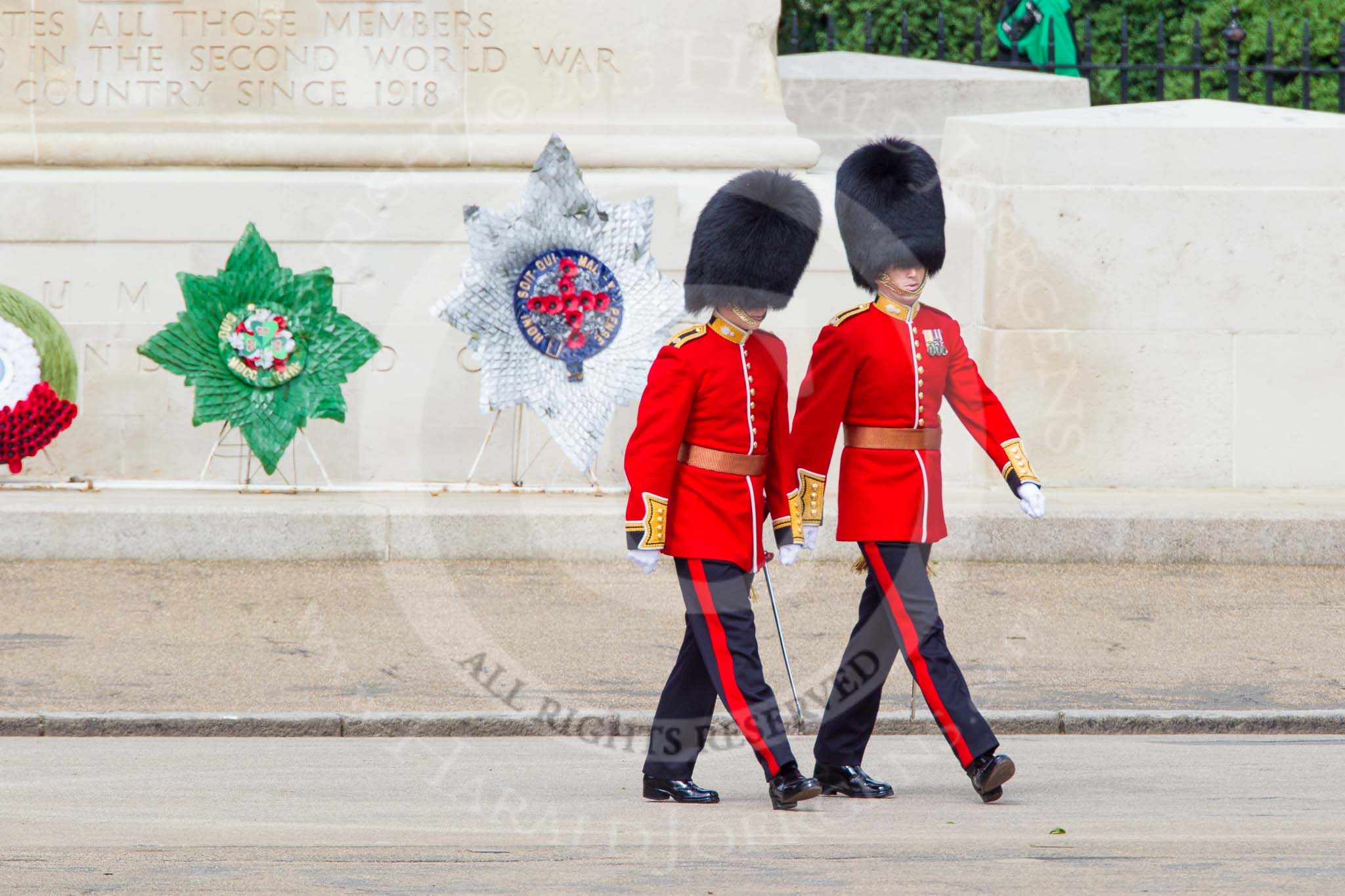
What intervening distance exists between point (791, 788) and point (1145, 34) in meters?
18.5

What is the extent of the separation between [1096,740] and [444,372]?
528 centimetres

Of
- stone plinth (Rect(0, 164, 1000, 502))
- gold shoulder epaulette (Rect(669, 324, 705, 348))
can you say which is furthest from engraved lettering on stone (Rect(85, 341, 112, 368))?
gold shoulder epaulette (Rect(669, 324, 705, 348))

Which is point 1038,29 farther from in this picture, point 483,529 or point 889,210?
point 889,210

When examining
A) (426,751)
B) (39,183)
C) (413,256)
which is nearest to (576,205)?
(413,256)

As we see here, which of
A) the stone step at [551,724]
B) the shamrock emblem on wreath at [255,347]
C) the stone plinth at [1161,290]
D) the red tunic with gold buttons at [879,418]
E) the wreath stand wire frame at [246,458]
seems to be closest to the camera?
the red tunic with gold buttons at [879,418]

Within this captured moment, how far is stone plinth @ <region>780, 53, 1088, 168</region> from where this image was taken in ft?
44.2

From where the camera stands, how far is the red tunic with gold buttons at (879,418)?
17.1 ft

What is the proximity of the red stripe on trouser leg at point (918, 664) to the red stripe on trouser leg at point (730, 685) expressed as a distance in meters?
0.45

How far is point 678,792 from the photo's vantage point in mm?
5184

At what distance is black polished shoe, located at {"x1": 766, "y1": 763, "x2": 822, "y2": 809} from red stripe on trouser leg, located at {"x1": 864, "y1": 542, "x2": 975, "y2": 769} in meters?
0.38

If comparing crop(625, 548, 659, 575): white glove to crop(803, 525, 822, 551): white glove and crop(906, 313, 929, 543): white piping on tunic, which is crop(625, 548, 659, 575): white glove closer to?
crop(803, 525, 822, 551): white glove

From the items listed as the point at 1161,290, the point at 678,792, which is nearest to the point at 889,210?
the point at 678,792

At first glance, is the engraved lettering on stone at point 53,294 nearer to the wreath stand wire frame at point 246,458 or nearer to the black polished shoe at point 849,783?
the wreath stand wire frame at point 246,458

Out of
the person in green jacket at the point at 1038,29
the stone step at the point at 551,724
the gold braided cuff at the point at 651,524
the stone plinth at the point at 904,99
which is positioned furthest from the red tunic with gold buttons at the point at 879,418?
the person in green jacket at the point at 1038,29
